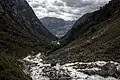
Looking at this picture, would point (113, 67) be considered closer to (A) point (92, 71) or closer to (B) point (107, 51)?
(A) point (92, 71)

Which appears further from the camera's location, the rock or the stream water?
the stream water

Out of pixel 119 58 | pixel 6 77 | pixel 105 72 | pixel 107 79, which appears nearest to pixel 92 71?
pixel 105 72

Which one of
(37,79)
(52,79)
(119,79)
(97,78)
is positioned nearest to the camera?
(119,79)

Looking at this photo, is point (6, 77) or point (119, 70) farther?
point (119, 70)

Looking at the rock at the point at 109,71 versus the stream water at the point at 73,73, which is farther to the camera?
the stream water at the point at 73,73

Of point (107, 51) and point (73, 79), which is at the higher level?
point (107, 51)

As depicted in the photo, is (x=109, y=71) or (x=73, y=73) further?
(x=73, y=73)

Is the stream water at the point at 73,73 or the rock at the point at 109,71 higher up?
the stream water at the point at 73,73

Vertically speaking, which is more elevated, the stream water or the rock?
the stream water

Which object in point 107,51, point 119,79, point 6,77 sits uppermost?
point 107,51

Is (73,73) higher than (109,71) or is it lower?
higher

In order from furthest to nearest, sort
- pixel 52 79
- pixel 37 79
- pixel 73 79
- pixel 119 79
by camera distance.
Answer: pixel 37 79, pixel 52 79, pixel 73 79, pixel 119 79
